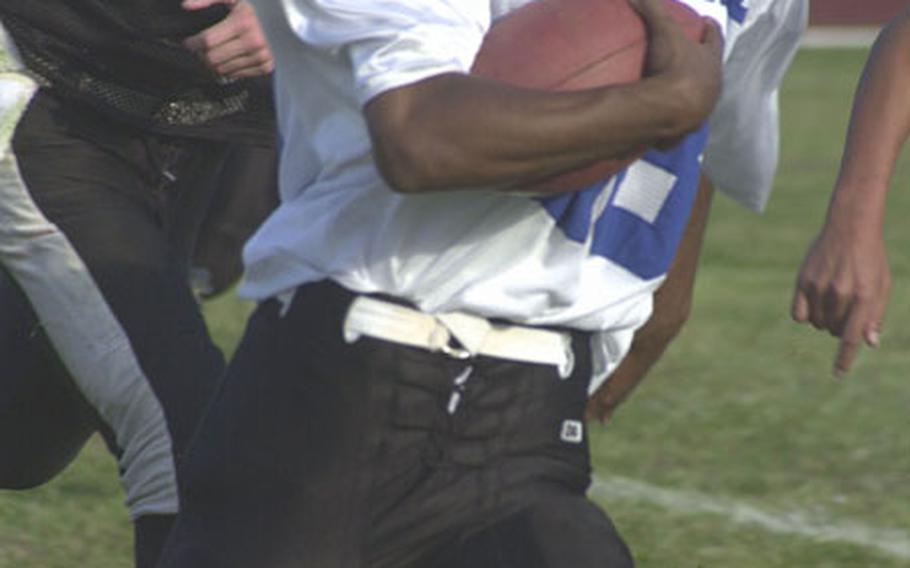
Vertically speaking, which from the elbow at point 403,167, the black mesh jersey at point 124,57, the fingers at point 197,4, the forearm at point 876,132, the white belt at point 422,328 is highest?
the elbow at point 403,167

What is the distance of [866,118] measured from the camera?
11.3 ft

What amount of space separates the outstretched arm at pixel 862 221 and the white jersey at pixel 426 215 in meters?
0.23

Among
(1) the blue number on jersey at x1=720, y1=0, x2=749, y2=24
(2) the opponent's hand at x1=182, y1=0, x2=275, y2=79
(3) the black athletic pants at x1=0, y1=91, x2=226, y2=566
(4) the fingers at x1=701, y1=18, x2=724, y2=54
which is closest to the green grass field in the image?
(3) the black athletic pants at x1=0, y1=91, x2=226, y2=566

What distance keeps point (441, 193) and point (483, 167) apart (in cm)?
22

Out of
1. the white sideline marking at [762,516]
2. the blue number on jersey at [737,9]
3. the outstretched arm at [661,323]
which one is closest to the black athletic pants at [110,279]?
the outstretched arm at [661,323]

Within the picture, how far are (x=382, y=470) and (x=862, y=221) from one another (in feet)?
2.49

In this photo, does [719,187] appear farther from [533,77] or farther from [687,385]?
[687,385]

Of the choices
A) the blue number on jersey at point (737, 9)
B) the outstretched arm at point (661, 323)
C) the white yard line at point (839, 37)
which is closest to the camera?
the blue number on jersey at point (737, 9)

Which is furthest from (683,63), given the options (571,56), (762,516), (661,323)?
(762,516)

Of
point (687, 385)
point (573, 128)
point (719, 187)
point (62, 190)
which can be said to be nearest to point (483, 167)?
point (573, 128)

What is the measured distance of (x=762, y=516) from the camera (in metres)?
5.95

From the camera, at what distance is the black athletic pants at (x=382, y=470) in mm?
3322

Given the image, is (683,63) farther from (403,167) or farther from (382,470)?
(382,470)

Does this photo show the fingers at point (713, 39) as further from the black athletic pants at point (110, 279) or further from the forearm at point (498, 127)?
the black athletic pants at point (110, 279)
